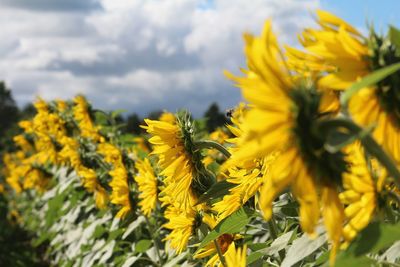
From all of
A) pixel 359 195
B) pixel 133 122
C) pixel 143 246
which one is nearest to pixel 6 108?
pixel 133 122

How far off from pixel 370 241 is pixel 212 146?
947 mm

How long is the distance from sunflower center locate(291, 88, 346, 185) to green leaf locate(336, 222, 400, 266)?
0.11 meters

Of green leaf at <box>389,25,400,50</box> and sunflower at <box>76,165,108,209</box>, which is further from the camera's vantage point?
sunflower at <box>76,165,108,209</box>

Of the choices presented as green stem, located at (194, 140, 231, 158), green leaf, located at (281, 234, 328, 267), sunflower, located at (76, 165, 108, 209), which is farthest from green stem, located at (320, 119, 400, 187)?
sunflower, located at (76, 165, 108, 209)

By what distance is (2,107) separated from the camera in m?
57.0

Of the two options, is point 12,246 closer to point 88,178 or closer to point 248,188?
point 88,178

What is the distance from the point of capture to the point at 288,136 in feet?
3.62

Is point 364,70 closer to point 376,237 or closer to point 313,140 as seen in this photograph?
point 313,140

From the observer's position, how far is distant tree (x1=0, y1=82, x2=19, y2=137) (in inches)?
2157

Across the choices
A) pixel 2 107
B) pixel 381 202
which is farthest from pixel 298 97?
pixel 2 107

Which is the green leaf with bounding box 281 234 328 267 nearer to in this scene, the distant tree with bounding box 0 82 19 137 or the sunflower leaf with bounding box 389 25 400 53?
the sunflower leaf with bounding box 389 25 400 53

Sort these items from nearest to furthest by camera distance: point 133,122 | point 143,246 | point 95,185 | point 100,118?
1. point 143,246
2. point 95,185
3. point 100,118
4. point 133,122

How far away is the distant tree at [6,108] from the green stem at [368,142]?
54036mm

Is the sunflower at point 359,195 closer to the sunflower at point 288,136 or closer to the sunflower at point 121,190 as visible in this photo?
the sunflower at point 288,136
